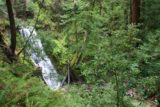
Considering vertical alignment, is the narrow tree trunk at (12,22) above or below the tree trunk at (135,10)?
above

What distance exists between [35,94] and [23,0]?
12.7 meters

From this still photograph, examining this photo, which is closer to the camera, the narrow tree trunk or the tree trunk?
the narrow tree trunk

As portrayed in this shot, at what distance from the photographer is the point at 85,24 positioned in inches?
424

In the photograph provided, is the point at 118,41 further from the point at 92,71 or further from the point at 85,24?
the point at 85,24

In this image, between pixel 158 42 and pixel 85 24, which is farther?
pixel 85 24

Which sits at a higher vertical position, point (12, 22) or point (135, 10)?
point (12, 22)

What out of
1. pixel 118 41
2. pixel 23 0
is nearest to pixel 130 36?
pixel 118 41

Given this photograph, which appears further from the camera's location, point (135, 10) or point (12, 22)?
point (135, 10)

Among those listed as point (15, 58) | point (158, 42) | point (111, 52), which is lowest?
point (158, 42)

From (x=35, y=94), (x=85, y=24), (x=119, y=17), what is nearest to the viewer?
(x=35, y=94)

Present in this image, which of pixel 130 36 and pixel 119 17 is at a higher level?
pixel 130 36

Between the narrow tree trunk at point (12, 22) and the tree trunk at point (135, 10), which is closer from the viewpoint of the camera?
the narrow tree trunk at point (12, 22)

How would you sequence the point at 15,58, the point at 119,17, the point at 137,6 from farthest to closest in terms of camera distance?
the point at 119,17 < the point at 137,6 < the point at 15,58

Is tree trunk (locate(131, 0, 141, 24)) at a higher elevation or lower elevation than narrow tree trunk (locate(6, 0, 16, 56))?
lower
